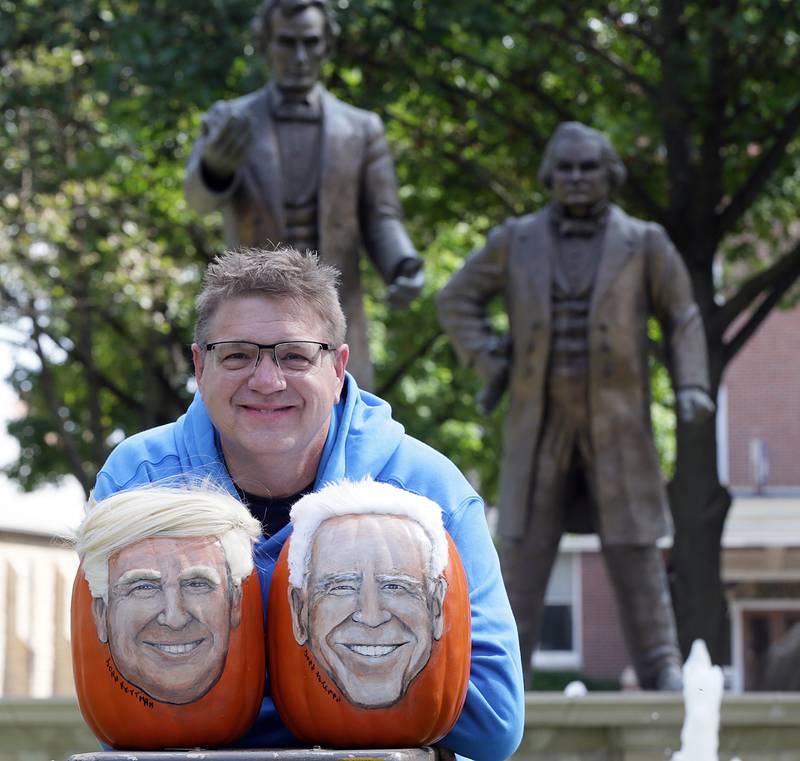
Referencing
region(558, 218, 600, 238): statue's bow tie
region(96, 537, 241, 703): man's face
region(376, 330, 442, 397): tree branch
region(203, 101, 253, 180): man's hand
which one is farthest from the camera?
region(376, 330, 442, 397): tree branch

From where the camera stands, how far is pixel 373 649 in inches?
92.3

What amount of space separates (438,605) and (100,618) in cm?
52

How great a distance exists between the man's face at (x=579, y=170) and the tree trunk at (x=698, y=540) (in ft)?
12.3

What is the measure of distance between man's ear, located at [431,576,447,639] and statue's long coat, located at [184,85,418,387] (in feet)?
15.9

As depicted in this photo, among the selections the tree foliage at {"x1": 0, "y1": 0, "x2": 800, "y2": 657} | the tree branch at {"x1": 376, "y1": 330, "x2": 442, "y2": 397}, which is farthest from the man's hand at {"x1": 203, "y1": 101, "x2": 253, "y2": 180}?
the tree branch at {"x1": 376, "y1": 330, "x2": 442, "y2": 397}

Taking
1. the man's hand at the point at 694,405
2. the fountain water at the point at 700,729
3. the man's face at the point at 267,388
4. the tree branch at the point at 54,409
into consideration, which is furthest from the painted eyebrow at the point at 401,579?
the tree branch at the point at 54,409

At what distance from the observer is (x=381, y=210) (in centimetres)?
745

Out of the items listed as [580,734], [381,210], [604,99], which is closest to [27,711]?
[580,734]

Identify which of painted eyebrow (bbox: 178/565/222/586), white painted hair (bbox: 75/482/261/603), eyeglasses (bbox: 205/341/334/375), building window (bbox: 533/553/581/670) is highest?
eyeglasses (bbox: 205/341/334/375)

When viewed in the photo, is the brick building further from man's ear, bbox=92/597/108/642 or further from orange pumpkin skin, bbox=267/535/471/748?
man's ear, bbox=92/597/108/642

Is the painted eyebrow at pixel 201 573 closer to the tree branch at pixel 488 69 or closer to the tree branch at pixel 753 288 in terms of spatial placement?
the tree branch at pixel 753 288

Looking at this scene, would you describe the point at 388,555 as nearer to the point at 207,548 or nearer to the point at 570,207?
the point at 207,548

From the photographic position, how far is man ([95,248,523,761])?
106 inches

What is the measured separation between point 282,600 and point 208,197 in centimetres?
484
